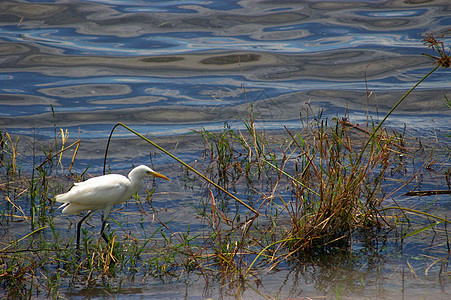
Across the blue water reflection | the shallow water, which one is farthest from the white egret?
the blue water reflection

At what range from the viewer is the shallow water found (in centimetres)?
738

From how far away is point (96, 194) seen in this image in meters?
4.39

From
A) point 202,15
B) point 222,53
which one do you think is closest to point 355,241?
point 222,53

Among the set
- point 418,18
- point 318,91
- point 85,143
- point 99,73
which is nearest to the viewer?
point 85,143

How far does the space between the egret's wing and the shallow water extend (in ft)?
1.96

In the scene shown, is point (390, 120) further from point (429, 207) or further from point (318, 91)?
point (429, 207)

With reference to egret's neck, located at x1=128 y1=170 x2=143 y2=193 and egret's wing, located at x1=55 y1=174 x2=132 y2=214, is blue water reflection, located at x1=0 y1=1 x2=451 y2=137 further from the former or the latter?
egret's wing, located at x1=55 y1=174 x2=132 y2=214

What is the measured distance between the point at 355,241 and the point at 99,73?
698 cm

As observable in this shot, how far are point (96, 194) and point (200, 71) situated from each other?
6.17 m

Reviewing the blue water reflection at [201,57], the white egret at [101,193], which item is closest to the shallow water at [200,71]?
the blue water reflection at [201,57]

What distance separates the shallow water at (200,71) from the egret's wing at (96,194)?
597 mm

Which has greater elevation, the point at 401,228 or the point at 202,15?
the point at 202,15

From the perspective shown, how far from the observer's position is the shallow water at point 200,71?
291 inches

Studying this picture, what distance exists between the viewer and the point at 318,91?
923cm
